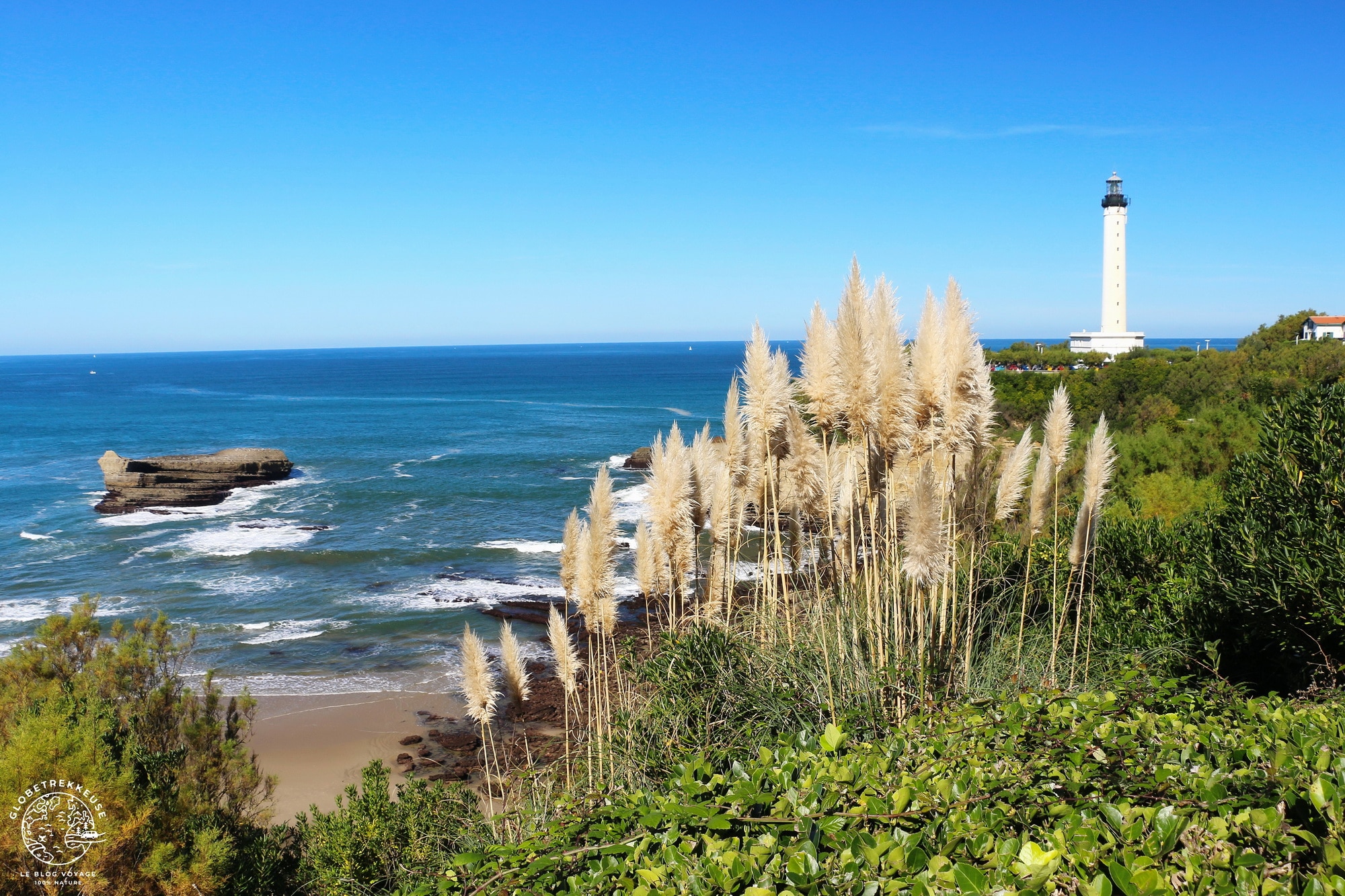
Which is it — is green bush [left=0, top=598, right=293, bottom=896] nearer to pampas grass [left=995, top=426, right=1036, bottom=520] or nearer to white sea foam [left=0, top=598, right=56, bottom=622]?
pampas grass [left=995, top=426, right=1036, bottom=520]

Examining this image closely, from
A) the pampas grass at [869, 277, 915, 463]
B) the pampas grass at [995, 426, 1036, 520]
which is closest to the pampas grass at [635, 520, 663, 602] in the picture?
the pampas grass at [869, 277, 915, 463]

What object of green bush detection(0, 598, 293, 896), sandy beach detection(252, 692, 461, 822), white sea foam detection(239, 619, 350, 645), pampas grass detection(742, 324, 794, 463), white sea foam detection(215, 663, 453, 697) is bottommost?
sandy beach detection(252, 692, 461, 822)

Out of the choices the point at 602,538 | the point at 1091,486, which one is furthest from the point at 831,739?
the point at 1091,486

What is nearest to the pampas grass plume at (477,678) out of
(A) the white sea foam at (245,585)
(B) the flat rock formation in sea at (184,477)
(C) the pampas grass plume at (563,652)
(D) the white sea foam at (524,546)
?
(C) the pampas grass plume at (563,652)

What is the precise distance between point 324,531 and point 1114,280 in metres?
62.1

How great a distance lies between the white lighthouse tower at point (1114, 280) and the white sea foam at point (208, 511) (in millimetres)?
57867

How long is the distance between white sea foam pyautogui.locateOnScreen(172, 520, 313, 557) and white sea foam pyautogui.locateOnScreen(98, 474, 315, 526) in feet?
9.38

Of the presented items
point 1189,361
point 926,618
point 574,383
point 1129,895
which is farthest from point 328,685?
point 574,383

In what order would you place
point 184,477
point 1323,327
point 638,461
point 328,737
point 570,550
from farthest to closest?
point 1323,327 → point 638,461 → point 184,477 → point 328,737 → point 570,550

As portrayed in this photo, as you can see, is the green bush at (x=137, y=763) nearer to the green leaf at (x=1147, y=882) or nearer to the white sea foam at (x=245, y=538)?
the green leaf at (x=1147, y=882)

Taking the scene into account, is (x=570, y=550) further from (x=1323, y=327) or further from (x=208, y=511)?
(x=1323, y=327)

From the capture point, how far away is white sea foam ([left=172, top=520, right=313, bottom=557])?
2567 centimetres

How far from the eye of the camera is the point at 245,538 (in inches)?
1070

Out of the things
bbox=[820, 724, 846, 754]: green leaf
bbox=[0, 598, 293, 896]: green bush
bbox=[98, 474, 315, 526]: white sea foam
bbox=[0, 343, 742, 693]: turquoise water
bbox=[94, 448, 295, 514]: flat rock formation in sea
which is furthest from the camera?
bbox=[94, 448, 295, 514]: flat rock formation in sea
